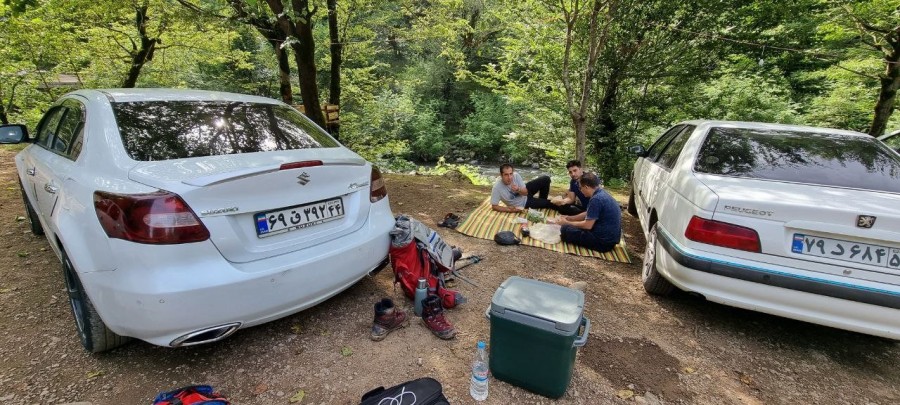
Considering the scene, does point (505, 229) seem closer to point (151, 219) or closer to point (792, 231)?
point (792, 231)

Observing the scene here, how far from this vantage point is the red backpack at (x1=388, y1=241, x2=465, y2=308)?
9.48 ft

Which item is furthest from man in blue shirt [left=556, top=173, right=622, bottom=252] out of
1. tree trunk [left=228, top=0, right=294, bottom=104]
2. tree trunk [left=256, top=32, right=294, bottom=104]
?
tree trunk [left=256, top=32, right=294, bottom=104]

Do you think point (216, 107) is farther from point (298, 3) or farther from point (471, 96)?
point (471, 96)

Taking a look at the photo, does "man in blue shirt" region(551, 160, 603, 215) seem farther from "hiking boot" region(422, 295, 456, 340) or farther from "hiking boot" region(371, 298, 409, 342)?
"hiking boot" region(371, 298, 409, 342)

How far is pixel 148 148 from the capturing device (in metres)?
2.12

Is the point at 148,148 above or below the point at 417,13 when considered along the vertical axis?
below

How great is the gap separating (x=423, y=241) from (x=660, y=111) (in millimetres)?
8729

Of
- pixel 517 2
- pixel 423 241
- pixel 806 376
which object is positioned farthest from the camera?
pixel 517 2

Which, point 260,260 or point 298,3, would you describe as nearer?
point 260,260

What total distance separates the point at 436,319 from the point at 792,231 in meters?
2.21

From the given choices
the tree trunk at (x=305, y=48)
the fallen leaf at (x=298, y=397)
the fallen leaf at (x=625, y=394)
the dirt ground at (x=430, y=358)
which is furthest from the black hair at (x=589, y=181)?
the tree trunk at (x=305, y=48)

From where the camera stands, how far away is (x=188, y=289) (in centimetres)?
180

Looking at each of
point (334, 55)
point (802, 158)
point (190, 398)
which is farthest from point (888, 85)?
point (334, 55)

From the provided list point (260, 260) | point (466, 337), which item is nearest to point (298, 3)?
point (260, 260)
